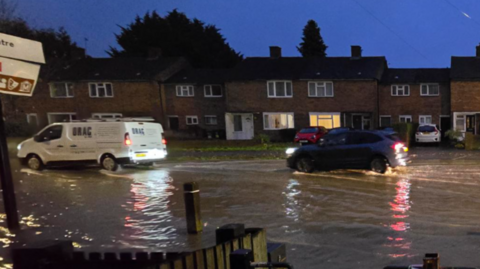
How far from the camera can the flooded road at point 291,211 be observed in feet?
20.5

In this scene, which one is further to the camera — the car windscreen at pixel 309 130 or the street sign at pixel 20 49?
the car windscreen at pixel 309 130

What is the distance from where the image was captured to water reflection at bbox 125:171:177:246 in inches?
287

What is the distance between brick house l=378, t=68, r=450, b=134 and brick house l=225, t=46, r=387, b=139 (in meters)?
1.14

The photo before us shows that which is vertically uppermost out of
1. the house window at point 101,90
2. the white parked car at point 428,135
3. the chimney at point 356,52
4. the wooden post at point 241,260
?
the chimney at point 356,52

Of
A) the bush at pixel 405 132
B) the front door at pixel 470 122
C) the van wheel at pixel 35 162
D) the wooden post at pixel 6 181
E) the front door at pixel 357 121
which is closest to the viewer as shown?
the wooden post at pixel 6 181

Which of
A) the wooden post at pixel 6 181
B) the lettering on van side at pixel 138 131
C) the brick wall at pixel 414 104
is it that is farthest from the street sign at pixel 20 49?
the brick wall at pixel 414 104

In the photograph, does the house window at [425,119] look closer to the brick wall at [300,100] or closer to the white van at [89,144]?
the brick wall at [300,100]

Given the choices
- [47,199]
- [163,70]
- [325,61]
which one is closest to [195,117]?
[163,70]

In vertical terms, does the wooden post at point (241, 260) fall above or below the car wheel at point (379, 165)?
above

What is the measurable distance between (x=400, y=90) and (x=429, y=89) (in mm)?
2145

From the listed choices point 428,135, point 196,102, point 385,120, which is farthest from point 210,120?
point 428,135

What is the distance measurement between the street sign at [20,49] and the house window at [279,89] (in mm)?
27391

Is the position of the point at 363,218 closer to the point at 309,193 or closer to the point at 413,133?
the point at 309,193

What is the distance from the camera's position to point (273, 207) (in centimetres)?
915
